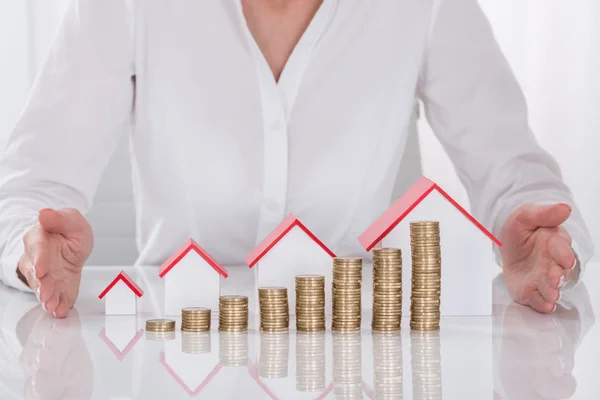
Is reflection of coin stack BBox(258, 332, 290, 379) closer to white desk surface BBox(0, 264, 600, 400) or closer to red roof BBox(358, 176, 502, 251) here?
white desk surface BBox(0, 264, 600, 400)

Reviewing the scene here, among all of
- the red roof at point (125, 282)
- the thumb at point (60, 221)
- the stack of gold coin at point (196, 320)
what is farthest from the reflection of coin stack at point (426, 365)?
the thumb at point (60, 221)

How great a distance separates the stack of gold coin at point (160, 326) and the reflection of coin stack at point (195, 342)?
2 cm

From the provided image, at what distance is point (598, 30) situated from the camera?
320 cm

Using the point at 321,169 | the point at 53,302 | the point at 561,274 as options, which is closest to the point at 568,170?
the point at 321,169

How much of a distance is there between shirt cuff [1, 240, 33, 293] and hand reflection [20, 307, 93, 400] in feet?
0.59

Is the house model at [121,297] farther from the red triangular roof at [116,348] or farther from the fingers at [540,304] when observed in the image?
the fingers at [540,304]

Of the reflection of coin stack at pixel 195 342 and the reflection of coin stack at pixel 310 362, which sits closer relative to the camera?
the reflection of coin stack at pixel 310 362

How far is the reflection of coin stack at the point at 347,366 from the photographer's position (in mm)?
653

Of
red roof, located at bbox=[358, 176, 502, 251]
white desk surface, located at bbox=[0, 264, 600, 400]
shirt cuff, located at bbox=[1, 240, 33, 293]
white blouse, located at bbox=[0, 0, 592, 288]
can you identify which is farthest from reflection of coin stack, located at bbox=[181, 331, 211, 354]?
white blouse, located at bbox=[0, 0, 592, 288]

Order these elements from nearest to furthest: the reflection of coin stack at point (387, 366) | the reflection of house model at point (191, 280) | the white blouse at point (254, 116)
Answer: the reflection of coin stack at point (387, 366) → the reflection of house model at point (191, 280) → the white blouse at point (254, 116)

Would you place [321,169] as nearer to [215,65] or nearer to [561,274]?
[215,65]

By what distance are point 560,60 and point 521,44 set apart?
253mm

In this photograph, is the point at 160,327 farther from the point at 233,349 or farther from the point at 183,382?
the point at 183,382

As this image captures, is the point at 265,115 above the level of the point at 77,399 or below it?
above
